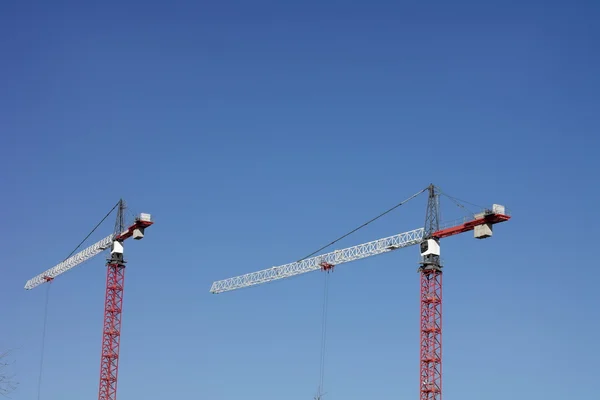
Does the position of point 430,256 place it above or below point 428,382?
above

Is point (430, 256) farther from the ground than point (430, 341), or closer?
farther from the ground

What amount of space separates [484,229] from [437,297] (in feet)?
49.1

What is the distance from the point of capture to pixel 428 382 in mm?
189625

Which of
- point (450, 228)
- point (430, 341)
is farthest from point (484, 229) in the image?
point (430, 341)

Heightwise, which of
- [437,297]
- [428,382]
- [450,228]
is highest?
[450,228]

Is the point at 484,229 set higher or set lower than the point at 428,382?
higher

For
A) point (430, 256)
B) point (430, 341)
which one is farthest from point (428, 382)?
point (430, 256)

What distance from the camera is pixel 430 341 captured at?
190 meters

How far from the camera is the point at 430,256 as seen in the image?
197250 mm

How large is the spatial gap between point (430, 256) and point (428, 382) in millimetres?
23301

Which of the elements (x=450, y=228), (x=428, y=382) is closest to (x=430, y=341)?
(x=428, y=382)

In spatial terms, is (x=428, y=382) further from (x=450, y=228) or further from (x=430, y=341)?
(x=450, y=228)

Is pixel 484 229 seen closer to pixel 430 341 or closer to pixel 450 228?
pixel 450 228

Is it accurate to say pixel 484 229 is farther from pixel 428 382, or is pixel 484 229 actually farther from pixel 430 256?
pixel 428 382
